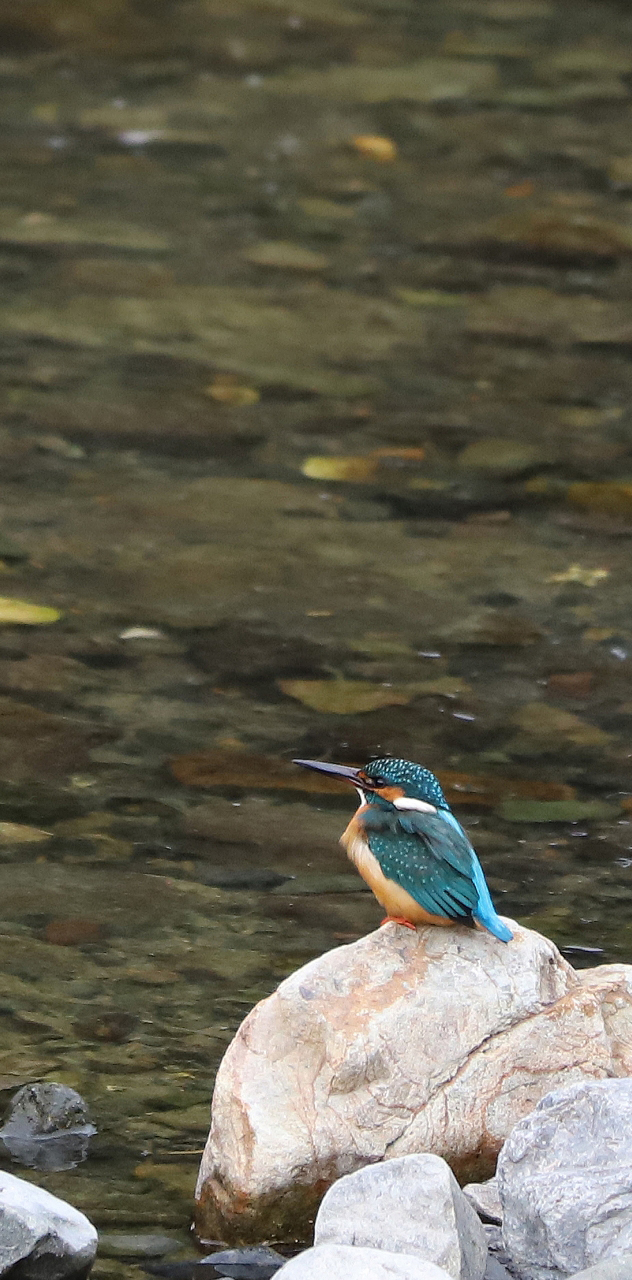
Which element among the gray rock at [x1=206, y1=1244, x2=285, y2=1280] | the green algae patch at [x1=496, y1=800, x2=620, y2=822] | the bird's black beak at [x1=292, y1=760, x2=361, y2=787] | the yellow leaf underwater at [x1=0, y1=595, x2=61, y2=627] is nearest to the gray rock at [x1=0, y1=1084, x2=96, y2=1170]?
the gray rock at [x1=206, y1=1244, x2=285, y2=1280]

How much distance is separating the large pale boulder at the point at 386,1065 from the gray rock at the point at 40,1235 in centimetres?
38

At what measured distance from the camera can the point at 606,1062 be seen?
4152 mm

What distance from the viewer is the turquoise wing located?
13.7 ft

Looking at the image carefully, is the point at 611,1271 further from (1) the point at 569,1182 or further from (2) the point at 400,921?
(2) the point at 400,921

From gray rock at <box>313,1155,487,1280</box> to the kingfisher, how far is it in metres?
0.68

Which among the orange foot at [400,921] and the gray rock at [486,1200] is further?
the orange foot at [400,921]

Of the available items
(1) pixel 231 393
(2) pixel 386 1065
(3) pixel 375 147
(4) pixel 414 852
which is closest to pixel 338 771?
(4) pixel 414 852

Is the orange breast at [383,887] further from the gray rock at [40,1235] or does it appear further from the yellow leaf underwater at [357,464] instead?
the yellow leaf underwater at [357,464]

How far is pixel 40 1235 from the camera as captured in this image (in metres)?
3.54

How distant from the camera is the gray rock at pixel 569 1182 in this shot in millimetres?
3605

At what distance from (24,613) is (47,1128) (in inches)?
118

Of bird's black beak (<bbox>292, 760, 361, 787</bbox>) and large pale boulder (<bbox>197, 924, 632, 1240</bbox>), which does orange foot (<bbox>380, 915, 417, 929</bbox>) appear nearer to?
large pale boulder (<bbox>197, 924, 632, 1240</bbox>)

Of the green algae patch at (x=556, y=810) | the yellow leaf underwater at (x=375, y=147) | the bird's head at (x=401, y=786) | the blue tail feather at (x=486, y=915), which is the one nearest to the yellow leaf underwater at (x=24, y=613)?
the green algae patch at (x=556, y=810)

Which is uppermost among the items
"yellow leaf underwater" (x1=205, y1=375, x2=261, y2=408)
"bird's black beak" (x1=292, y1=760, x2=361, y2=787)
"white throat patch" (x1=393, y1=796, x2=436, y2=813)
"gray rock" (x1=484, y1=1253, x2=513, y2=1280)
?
"bird's black beak" (x1=292, y1=760, x2=361, y2=787)
